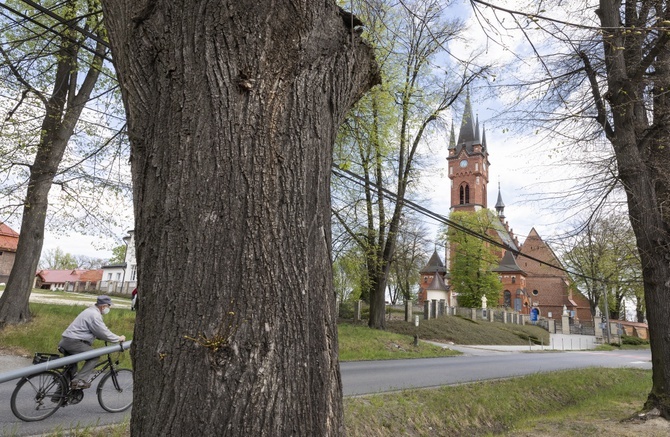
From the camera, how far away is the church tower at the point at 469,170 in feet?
236

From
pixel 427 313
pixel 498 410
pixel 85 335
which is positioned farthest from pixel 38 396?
pixel 427 313

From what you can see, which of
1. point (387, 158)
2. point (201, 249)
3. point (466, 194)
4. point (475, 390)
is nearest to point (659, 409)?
point (475, 390)

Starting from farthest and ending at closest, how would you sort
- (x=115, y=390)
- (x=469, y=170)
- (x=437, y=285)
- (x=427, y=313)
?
(x=469, y=170) < (x=437, y=285) < (x=427, y=313) < (x=115, y=390)

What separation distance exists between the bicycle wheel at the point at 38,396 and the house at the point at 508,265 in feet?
189

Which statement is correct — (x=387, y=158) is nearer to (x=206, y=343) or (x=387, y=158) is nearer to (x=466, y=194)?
(x=206, y=343)

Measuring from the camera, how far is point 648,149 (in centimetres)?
916

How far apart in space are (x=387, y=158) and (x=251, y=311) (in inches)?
702

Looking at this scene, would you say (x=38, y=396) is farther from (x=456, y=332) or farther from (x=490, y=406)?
(x=456, y=332)

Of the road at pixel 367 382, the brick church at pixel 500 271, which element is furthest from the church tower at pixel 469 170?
the road at pixel 367 382

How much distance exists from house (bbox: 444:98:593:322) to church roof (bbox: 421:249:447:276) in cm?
162

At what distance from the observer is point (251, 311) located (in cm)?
177

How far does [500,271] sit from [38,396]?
2610 inches

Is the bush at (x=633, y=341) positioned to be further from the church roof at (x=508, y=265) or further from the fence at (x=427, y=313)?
the church roof at (x=508, y=265)

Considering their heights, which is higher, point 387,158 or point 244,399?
point 387,158
